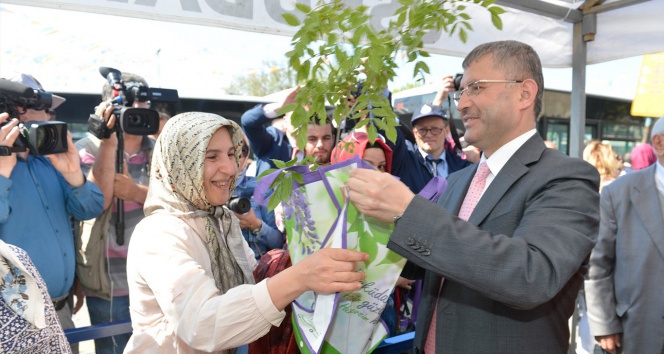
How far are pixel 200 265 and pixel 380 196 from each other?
0.73 metres

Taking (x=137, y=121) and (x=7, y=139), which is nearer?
(x=7, y=139)

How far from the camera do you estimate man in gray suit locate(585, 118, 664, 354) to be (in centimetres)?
312

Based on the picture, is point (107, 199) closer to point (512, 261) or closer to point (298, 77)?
point (298, 77)

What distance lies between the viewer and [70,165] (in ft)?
10.5

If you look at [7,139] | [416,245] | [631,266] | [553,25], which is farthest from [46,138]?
[631,266]

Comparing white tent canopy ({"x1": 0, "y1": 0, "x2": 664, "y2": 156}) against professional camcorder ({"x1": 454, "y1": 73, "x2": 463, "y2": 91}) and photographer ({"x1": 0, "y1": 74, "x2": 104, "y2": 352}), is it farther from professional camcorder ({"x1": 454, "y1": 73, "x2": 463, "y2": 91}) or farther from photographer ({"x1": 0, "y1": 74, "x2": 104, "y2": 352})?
photographer ({"x1": 0, "y1": 74, "x2": 104, "y2": 352})

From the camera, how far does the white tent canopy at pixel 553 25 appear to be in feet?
8.83

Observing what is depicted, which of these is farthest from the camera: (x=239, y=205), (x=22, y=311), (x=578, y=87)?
(x=578, y=87)

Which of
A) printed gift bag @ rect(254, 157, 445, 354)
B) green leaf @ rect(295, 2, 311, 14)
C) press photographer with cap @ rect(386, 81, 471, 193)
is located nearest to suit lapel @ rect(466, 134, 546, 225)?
printed gift bag @ rect(254, 157, 445, 354)

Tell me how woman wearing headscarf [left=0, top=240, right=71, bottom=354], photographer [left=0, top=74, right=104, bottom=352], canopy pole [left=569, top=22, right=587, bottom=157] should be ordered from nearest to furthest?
woman wearing headscarf [left=0, top=240, right=71, bottom=354]
photographer [left=0, top=74, right=104, bottom=352]
canopy pole [left=569, top=22, right=587, bottom=157]

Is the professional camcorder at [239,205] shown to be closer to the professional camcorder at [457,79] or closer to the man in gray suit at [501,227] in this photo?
the man in gray suit at [501,227]

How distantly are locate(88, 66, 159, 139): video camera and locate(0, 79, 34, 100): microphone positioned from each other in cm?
44

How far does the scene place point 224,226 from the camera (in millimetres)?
2125

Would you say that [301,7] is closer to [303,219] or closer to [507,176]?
[303,219]
